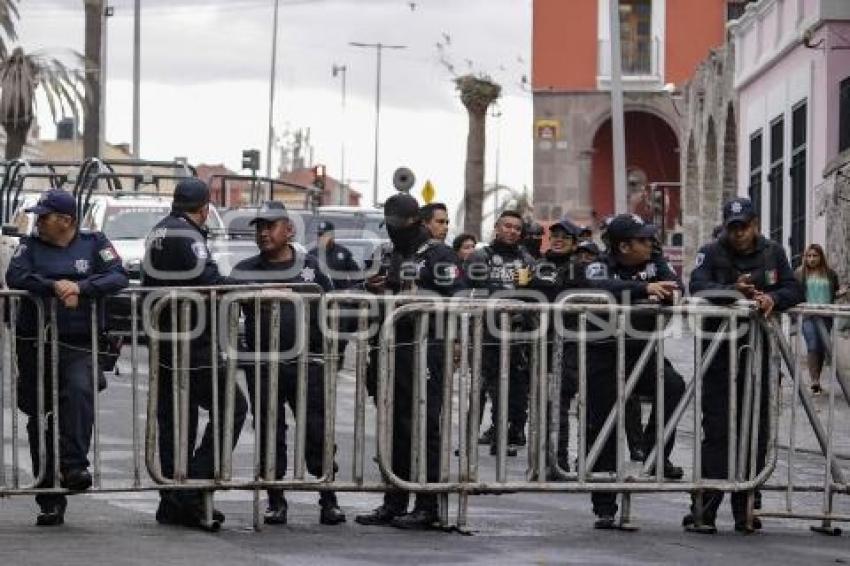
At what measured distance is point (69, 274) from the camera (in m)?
12.4

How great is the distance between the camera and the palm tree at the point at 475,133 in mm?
57781

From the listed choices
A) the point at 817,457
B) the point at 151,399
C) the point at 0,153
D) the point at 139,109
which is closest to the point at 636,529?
the point at 817,457

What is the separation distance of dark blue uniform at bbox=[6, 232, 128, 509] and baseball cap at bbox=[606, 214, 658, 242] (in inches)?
106

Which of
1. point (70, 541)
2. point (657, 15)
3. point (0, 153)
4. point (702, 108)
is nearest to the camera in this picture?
point (70, 541)

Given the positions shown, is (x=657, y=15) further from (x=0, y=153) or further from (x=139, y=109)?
(x=0, y=153)

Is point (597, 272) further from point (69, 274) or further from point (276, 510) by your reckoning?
point (69, 274)

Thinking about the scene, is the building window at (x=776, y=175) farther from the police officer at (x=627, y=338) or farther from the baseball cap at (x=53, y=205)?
the baseball cap at (x=53, y=205)

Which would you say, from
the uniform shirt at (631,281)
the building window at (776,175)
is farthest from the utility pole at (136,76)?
the uniform shirt at (631,281)

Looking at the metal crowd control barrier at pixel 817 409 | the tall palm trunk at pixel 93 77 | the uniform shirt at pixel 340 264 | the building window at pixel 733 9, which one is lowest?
the metal crowd control barrier at pixel 817 409

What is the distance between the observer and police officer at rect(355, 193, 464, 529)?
1248cm

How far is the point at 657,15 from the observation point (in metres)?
61.8

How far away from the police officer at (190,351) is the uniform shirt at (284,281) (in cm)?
20

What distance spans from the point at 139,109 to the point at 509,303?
1804 inches

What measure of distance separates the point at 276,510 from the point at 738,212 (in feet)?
9.13
